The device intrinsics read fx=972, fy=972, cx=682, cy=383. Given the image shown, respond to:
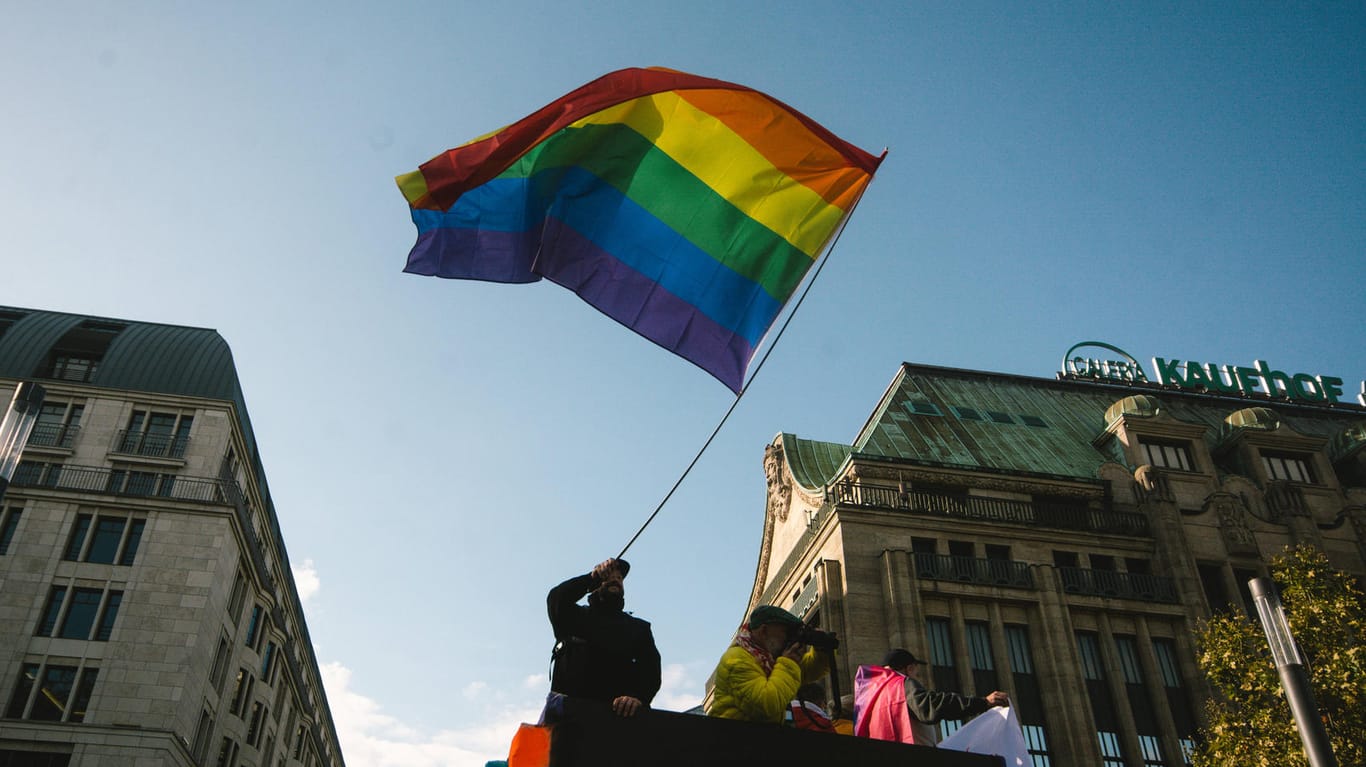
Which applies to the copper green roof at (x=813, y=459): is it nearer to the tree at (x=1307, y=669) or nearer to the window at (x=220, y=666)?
the tree at (x=1307, y=669)

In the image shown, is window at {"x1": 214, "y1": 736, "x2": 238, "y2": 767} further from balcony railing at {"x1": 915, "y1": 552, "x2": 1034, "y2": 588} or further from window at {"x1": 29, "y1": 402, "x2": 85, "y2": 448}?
balcony railing at {"x1": 915, "y1": 552, "x2": 1034, "y2": 588}

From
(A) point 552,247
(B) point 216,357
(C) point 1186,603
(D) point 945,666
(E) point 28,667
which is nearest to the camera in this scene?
(A) point 552,247

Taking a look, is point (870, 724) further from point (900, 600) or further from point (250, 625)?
point (250, 625)

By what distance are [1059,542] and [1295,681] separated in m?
29.3

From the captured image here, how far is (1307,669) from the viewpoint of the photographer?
21.9m

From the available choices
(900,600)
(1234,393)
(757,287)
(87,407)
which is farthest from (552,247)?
(1234,393)

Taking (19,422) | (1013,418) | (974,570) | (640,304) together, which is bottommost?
(19,422)

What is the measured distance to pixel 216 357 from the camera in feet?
173

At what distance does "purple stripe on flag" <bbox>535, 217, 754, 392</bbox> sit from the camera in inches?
485

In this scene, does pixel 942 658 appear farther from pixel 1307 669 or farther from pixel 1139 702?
pixel 1307 669

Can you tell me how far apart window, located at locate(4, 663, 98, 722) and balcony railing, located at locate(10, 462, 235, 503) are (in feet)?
28.0

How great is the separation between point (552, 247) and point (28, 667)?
40.7 metres

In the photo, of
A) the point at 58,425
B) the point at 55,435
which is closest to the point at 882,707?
the point at 55,435

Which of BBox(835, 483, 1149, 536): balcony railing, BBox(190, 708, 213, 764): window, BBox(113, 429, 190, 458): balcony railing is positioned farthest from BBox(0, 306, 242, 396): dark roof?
BBox(835, 483, 1149, 536): balcony railing
